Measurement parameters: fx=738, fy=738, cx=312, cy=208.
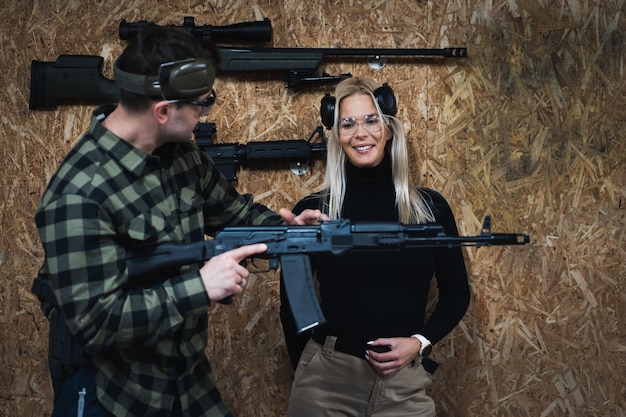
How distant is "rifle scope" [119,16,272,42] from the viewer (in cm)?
301

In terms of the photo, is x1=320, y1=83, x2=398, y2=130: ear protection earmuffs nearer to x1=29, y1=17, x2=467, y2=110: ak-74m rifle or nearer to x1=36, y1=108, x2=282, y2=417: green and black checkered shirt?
x1=29, y1=17, x2=467, y2=110: ak-74m rifle

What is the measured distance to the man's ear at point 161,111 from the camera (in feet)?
6.35

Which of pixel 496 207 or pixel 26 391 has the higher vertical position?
pixel 496 207

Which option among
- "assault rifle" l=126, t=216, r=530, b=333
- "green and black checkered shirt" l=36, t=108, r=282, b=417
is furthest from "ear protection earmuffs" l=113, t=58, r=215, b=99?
"assault rifle" l=126, t=216, r=530, b=333

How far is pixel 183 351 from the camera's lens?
6.77 ft

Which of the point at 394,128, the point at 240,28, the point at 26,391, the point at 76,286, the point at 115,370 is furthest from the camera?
the point at 26,391

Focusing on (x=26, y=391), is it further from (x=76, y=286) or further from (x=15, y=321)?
(x=76, y=286)

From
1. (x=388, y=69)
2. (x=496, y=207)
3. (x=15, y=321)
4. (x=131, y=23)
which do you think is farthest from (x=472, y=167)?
(x=15, y=321)

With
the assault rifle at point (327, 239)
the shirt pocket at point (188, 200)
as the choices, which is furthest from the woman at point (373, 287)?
the shirt pocket at point (188, 200)

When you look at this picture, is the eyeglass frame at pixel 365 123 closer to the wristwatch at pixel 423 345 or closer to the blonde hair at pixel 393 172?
the blonde hair at pixel 393 172

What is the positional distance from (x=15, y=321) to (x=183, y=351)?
1501mm

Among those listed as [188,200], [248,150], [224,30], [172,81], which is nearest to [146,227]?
[188,200]

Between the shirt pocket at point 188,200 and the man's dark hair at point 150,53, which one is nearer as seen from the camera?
the man's dark hair at point 150,53

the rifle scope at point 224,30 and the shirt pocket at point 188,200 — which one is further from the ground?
the rifle scope at point 224,30
